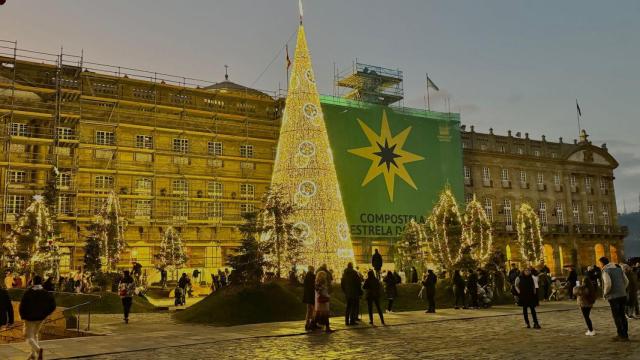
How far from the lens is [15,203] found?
37656mm

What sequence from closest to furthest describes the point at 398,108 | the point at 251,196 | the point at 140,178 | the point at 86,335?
the point at 86,335
the point at 140,178
the point at 251,196
the point at 398,108

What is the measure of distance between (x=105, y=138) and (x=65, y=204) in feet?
18.2

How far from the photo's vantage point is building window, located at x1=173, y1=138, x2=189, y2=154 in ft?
147

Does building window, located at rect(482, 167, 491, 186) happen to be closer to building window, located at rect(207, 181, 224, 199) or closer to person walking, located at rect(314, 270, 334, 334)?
building window, located at rect(207, 181, 224, 199)

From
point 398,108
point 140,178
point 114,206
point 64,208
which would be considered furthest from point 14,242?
point 398,108

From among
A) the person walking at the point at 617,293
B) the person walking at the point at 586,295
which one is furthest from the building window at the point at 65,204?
the person walking at the point at 617,293

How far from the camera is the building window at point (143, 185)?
4234 centimetres

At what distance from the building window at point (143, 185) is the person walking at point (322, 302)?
29.6 meters

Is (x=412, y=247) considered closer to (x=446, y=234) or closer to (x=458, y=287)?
(x=446, y=234)

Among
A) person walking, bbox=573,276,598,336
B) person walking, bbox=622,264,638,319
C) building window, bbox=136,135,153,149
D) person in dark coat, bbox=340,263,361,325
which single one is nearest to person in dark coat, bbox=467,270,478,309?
person walking, bbox=622,264,638,319

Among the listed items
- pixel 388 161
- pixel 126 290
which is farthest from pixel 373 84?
pixel 126 290

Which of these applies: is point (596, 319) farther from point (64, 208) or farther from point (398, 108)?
point (398, 108)

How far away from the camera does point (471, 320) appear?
59.1 feet

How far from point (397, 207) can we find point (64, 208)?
87.0 ft
